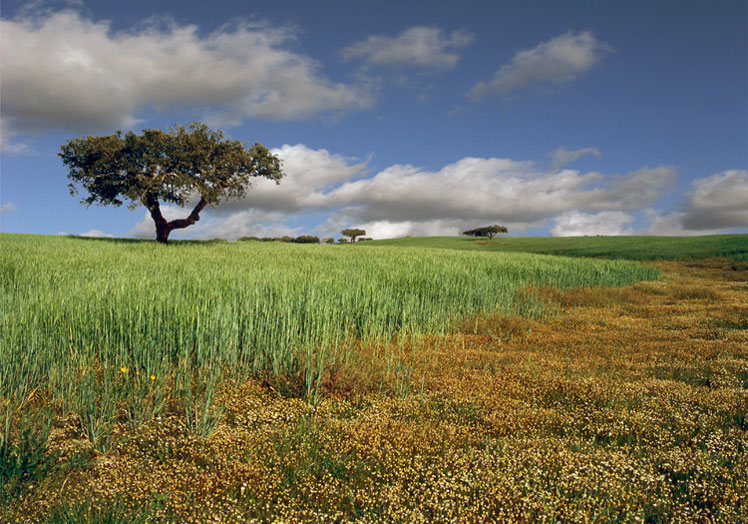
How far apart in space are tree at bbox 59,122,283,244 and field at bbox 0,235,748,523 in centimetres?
3117

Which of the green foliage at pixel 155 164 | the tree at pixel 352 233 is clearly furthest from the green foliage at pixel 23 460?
the tree at pixel 352 233

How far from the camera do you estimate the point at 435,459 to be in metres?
3.73

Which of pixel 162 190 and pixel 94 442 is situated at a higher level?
pixel 162 190

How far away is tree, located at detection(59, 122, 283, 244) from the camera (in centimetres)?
3556

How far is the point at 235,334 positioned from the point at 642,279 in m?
21.6

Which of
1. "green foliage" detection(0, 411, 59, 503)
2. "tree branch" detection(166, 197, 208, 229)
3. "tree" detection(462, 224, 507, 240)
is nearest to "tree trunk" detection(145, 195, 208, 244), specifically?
"tree branch" detection(166, 197, 208, 229)

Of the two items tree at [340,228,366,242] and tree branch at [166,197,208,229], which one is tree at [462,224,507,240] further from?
tree branch at [166,197,208,229]

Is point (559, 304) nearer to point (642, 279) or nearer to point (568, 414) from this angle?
point (568, 414)

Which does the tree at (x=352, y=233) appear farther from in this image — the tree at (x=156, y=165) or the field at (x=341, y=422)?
the field at (x=341, y=422)

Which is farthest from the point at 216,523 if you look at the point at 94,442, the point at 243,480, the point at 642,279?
the point at 642,279

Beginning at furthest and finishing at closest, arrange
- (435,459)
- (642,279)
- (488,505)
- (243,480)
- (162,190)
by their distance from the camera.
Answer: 1. (162,190)
2. (642,279)
3. (435,459)
4. (243,480)
5. (488,505)

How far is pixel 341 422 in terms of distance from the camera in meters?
4.28

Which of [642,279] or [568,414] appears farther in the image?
[642,279]

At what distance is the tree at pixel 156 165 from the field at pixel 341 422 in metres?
31.2
